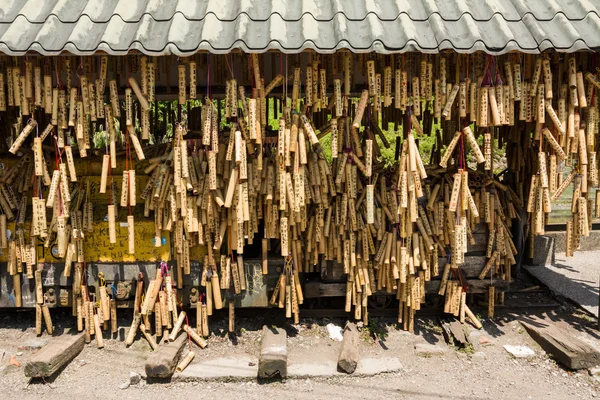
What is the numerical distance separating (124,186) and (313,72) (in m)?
2.05

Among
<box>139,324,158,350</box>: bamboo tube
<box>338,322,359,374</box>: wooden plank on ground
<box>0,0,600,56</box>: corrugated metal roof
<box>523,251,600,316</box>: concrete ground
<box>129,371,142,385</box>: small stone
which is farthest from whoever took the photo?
<box>523,251,600,316</box>: concrete ground

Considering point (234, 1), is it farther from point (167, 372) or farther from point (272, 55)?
point (167, 372)

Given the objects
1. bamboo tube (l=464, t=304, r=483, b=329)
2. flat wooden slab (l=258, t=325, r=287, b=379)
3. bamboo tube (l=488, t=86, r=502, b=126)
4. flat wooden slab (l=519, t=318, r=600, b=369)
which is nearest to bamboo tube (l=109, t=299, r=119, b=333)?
flat wooden slab (l=258, t=325, r=287, b=379)

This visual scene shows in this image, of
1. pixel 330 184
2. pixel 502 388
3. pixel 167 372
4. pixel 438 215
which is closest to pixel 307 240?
pixel 330 184

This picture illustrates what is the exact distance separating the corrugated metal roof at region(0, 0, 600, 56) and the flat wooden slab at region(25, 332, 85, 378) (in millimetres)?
2653

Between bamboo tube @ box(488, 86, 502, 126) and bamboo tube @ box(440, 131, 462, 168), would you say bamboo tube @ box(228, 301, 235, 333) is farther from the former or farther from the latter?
bamboo tube @ box(488, 86, 502, 126)

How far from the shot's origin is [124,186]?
525 centimetres

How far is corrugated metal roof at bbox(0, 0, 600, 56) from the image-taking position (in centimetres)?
456

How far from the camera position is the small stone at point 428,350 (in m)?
5.54

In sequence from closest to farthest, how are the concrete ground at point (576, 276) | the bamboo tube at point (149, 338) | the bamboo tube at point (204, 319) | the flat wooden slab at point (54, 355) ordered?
the flat wooden slab at point (54, 355) < the bamboo tube at point (149, 338) < the bamboo tube at point (204, 319) < the concrete ground at point (576, 276)

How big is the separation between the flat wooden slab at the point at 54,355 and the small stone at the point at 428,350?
3.37 m

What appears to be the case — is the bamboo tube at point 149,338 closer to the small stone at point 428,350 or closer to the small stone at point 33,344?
the small stone at point 33,344

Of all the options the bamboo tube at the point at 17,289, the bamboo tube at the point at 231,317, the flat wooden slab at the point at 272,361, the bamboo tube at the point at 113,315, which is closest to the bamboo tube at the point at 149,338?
the bamboo tube at the point at 113,315

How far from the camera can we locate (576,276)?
7.73m
